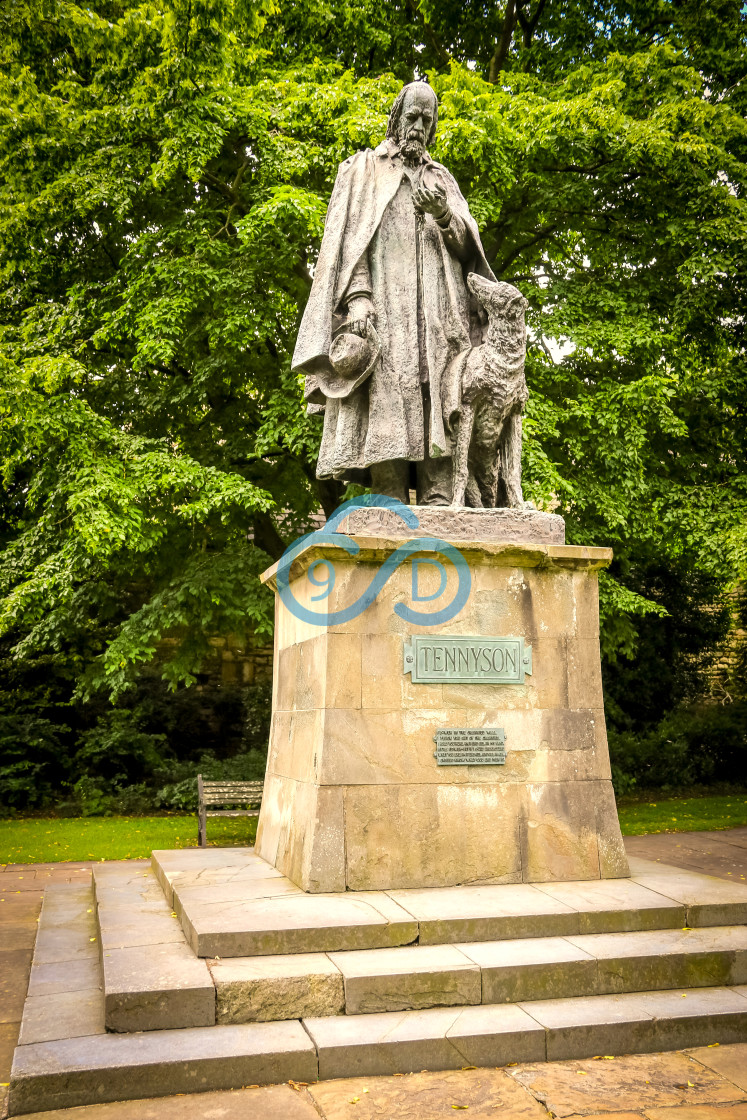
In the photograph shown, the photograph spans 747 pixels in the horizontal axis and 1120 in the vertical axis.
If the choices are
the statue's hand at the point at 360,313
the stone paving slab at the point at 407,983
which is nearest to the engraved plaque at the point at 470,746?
the stone paving slab at the point at 407,983

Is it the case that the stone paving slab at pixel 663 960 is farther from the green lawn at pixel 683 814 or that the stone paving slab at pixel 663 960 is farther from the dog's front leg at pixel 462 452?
the green lawn at pixel 683 814

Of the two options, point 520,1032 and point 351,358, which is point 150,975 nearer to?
point 520,1032

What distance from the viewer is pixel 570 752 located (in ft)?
17.3

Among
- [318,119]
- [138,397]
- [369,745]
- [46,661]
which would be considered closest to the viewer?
[369,745]

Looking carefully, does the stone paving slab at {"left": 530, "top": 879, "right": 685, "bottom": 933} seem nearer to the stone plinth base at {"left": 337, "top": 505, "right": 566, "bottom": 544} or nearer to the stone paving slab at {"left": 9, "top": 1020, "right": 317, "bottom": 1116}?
the stone paving slab at {"left": 9, "top": 1020, "right": 317, "bottom": 1116}

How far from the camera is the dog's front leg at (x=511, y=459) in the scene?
18.8 ft

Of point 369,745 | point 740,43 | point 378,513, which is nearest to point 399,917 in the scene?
point 369,745

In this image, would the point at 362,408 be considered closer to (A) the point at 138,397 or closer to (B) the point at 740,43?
(A) the point at 138,397

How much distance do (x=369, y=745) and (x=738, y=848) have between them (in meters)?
5.95

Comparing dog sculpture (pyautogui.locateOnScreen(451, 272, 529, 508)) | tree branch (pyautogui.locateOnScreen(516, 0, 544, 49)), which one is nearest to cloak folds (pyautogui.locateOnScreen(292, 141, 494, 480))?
dog sculpture (pyautogui.locateOnScreen(451, 272, 529, 508))

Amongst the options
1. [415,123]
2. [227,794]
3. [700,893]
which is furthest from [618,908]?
[227,794]

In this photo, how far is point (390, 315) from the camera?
5668 millimetres

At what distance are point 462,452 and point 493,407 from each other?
32cm

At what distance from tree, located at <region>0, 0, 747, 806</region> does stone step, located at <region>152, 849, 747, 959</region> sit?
527 centimetres
